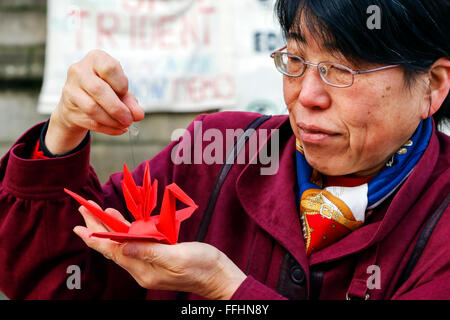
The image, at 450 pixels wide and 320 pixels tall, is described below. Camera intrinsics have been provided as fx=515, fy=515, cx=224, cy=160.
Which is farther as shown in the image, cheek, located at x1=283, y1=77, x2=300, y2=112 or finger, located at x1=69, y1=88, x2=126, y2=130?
cheek, located at x1=283, y1=77, x2=300, y2=112

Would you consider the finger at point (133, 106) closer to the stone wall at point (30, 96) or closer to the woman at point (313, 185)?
the woman at point (313, 185)

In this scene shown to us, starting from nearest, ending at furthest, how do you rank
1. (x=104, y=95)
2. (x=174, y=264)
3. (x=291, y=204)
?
(x=174, y=264)
(x=104, y=95)
(x=291, y=204)

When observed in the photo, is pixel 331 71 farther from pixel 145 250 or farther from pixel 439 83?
pixel 145 250

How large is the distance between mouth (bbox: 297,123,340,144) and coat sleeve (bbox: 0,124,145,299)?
57 centimetres

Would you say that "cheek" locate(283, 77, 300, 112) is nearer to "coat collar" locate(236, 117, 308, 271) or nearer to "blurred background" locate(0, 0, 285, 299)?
"coat collar" locate(236, 117, 308, 271)

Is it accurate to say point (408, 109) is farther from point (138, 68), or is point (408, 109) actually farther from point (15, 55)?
point (15, 55)

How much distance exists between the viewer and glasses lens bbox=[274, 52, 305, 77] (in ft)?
4.37

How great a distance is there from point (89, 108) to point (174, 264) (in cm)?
42

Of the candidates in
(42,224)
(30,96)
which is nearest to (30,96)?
(30,96)

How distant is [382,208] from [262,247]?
340 mm

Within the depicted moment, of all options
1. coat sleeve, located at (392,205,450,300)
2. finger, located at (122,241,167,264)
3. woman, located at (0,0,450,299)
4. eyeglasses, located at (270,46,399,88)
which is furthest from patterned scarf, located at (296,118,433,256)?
finger, located at (122,241,167,264)

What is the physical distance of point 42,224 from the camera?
51.7 inches

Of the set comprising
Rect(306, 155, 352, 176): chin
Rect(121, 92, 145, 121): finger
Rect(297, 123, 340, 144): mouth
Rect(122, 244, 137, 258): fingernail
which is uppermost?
Rect(121, 92, 145, 121): finger
